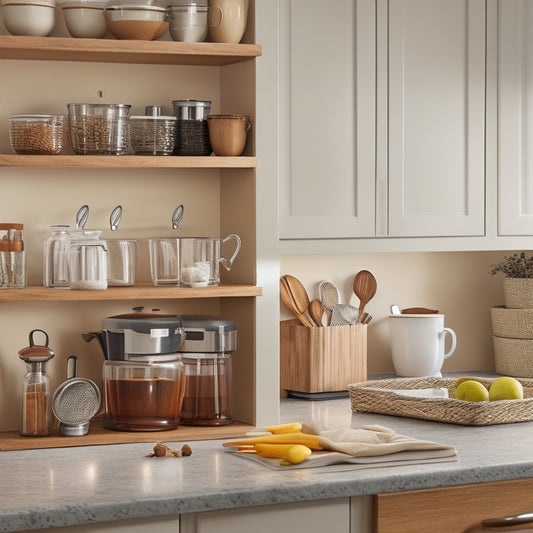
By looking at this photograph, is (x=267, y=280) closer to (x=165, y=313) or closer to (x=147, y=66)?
(x=165, y=313)

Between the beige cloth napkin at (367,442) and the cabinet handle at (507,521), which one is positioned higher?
the beige cloth napkin at (367,442)

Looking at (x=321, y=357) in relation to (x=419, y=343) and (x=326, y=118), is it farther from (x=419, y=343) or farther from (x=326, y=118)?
(x=326, y=118)

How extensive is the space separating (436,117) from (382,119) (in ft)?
0.62

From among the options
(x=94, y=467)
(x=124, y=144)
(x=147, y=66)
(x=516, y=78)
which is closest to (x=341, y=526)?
(x=94, y=467)

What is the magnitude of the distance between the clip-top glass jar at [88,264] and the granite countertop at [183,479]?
409 mm

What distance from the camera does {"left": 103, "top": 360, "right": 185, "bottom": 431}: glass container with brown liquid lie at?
2660 mm

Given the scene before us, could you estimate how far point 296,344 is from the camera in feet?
10.8

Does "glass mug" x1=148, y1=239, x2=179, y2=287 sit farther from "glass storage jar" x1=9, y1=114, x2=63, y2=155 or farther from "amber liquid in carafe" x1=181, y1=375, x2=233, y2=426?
"glass storage jar" x1=9, y1=114, x2=63, y2=155

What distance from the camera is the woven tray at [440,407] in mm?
2850

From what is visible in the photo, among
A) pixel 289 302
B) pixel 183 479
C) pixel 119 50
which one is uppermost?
pixel 119 50

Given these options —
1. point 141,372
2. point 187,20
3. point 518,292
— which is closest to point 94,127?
point 187,20

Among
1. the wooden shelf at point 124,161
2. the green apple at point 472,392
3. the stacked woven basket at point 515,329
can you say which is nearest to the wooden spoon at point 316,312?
the green apple at point 472,392

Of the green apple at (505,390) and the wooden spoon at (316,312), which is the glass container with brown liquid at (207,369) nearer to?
the wooden spoon at (316,312)

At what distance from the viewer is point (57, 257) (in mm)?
2686
